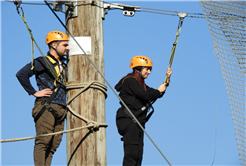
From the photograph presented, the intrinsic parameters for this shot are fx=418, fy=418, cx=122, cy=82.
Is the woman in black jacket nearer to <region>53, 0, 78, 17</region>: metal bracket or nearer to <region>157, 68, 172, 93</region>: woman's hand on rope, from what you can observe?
<region>157, 68, 172, 93</region>: woman's hand on rope

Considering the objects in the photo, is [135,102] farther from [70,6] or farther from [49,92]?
[70,6]

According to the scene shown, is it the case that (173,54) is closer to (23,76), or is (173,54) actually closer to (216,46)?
(216,46)

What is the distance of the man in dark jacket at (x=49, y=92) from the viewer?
5559 millimetres

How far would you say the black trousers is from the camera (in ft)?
19.2

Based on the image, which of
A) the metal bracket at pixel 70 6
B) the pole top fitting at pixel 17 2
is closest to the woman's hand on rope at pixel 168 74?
the metal bracket at pixel 70 6

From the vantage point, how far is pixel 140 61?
6496 millimetres

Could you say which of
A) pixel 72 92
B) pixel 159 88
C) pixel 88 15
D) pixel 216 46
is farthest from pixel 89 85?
pixel 216 46

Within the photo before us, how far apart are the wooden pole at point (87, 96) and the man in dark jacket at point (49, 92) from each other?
0.52 m

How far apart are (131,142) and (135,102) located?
0.60 m

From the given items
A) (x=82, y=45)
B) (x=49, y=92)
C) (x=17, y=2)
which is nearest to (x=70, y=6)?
(x=82, y=45)

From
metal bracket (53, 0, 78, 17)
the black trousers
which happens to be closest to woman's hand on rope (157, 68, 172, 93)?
the black trousers

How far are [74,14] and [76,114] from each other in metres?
1.22

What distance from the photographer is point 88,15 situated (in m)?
5.09

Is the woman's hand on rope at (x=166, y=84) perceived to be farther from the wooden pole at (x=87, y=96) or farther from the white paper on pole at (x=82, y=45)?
the white paper on pole at (x=82, y=45)
